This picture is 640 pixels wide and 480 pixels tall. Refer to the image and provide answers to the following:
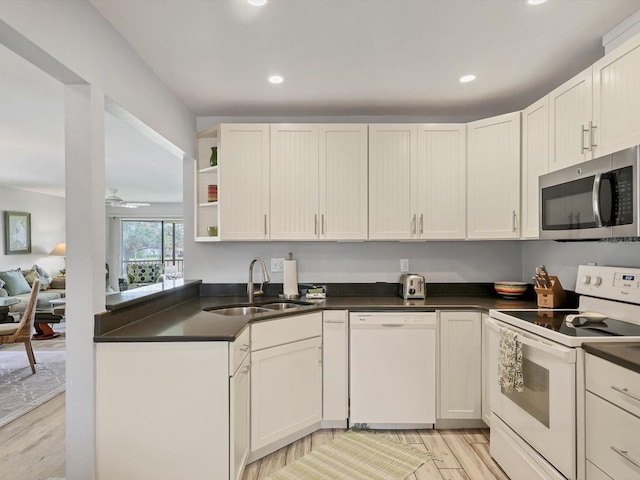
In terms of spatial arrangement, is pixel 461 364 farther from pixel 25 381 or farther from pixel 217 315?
pixel 25 381

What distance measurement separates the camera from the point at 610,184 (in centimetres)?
183

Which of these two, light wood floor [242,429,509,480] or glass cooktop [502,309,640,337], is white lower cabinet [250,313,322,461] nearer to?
light wood floor [242,429,509,480]

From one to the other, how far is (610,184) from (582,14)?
2.76 ft

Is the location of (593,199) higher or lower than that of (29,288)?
higher

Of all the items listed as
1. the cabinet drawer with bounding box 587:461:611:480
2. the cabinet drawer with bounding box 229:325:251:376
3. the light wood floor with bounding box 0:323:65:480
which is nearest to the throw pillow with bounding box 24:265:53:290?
the light wood floor with bounding box 0:323:65:480

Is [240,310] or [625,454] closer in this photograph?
[625,454]

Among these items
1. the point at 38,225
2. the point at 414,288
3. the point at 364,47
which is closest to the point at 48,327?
the point at 38,225

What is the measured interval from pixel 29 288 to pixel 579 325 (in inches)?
314

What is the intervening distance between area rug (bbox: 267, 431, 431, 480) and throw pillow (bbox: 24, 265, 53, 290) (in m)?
6.69

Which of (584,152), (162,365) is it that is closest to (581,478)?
(584,152)

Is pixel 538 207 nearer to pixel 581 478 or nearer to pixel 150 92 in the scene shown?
pixel 581 478

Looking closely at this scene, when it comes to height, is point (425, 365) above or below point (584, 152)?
below

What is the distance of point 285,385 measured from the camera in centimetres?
253

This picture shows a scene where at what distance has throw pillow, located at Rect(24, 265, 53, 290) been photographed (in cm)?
706
